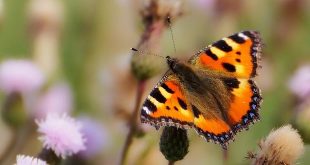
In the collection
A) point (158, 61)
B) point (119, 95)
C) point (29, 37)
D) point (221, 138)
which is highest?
point (29, 37)

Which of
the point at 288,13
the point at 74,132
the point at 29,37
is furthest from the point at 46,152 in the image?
the point at 288,13

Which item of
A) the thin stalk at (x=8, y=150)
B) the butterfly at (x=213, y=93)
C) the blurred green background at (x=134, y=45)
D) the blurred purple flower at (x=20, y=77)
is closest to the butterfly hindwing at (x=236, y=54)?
the butterfly at (x=213, y=93)

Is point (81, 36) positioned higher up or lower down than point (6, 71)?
higher up

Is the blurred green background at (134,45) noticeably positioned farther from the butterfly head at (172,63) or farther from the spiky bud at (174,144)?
the spiky bud at (174,144)

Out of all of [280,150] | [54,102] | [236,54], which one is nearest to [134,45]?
[54,102]

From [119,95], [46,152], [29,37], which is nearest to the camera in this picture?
[46,152]

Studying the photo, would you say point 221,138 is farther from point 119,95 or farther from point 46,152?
point 119,95

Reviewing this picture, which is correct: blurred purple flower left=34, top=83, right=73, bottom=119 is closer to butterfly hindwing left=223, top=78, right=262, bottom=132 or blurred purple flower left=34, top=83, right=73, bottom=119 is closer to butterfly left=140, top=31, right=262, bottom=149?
butterfly left=140, top=31, right=262, bottom=149

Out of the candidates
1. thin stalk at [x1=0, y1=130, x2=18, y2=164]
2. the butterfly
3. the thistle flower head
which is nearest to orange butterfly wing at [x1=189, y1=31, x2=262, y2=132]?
the butterfly
